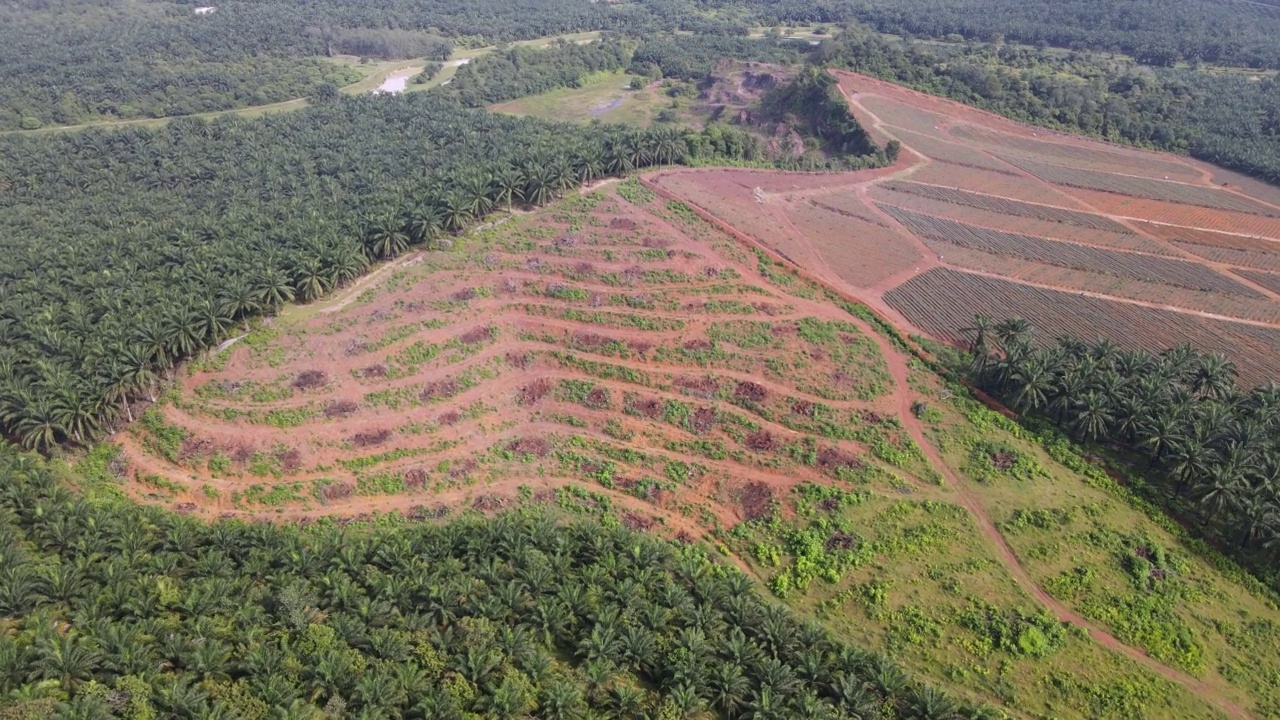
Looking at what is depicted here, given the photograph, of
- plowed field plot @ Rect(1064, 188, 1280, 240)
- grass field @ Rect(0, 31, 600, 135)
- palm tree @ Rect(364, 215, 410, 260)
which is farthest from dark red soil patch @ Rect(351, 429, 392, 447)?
grass field @ Rect(0, 31, 600, 135)

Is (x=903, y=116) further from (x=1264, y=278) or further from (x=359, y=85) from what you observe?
(x=359, y=85)

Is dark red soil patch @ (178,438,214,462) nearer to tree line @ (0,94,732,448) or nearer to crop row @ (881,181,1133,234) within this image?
tree line @ (0,94,732,448)

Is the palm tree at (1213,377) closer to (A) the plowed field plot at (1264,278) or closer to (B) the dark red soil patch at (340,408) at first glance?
(A) the plowed field plot at (1264,278)

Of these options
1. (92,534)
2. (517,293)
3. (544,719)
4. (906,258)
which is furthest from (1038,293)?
(92,534)

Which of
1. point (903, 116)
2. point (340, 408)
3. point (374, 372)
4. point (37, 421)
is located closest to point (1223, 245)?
point (903, 116)

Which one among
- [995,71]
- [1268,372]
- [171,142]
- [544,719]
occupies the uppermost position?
[995,71]

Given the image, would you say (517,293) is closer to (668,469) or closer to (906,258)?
(668,469)

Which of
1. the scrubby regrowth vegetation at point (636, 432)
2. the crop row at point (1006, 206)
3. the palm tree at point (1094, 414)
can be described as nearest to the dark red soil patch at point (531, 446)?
the scrubby regrowth vegetation at point (636, 432)
